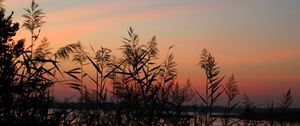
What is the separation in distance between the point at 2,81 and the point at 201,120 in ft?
18.4

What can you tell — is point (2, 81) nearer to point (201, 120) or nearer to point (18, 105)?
point (18, 105)

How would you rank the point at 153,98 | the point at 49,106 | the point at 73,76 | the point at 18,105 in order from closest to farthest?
the point at 18,105 → the point at 49,106 → the point at 153,98 → the point at 73,76

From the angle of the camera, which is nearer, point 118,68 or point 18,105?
point 18,105

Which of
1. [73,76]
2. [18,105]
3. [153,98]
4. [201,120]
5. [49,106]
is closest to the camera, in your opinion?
[18,105]

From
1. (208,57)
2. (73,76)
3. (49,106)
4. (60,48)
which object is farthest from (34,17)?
(208,57)

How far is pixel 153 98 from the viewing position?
31.8ft

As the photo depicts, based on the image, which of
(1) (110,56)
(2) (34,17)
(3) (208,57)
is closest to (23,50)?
(2) (34,17)

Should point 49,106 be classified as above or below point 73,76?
below

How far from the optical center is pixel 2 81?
841cm

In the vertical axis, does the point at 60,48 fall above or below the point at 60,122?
above

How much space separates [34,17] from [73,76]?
1.93m

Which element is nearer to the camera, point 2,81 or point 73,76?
point 2,81

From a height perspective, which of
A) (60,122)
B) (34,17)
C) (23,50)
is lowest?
(60,122)

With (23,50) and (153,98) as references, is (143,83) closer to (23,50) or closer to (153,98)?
(153,98)
